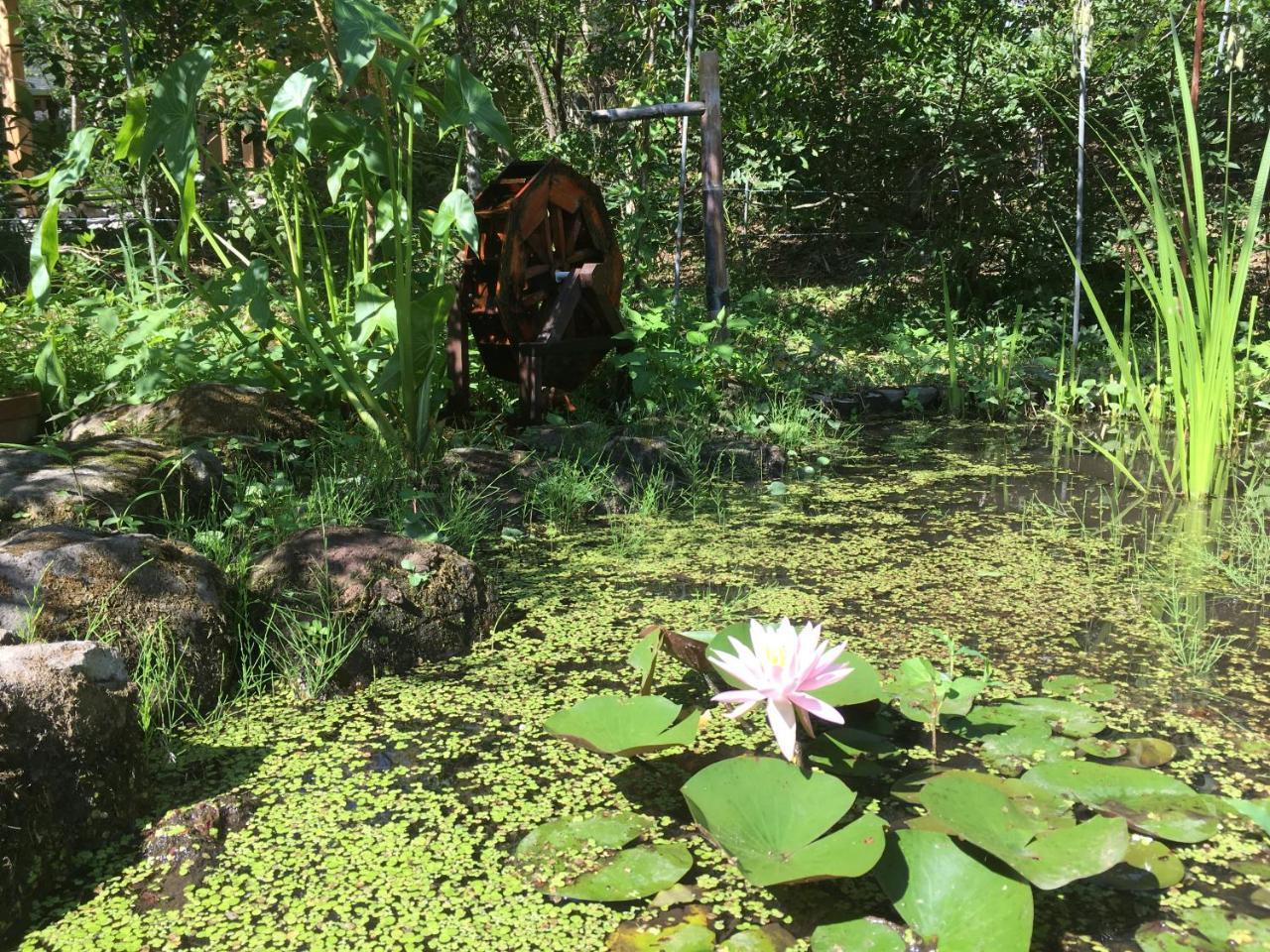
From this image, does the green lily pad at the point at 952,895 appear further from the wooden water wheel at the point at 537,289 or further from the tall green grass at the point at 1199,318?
the wooden water wheel at the point at 537,289

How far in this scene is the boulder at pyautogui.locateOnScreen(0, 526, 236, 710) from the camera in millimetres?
2029

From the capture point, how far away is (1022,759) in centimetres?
185

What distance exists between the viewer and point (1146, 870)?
1541 millimetres

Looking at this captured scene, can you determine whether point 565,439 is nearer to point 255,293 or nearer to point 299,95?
point 255,293

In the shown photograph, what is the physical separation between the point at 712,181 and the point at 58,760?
4425 millimetres

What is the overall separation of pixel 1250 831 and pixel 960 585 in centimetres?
123

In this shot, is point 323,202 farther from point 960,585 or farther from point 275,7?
point 960,585

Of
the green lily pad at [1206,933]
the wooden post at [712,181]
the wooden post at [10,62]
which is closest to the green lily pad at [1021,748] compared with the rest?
the green lily pad at [1206,933]

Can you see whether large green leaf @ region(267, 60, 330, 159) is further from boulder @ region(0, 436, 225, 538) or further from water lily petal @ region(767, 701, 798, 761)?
water lily petal @ region(767, 701, 798, 761)

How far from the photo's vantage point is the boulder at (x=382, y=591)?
2.34m

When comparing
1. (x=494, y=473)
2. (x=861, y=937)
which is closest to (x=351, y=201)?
(x=494, y=473)

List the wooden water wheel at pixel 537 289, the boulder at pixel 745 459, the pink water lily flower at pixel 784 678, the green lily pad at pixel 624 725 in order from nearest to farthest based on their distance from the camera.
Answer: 1. the pink water lily flower at pixel 784 678
2. the green lily pad at pixel 624 725
3. the boulder at pixel 745 459
4. the wooden water wheel at pixel 537 289

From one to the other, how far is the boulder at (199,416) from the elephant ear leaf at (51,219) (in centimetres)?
64

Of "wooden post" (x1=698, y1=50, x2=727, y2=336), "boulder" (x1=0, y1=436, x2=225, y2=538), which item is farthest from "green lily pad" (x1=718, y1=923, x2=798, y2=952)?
"wooden post" (x1=698, y1=50, x2=727, y2=336)
